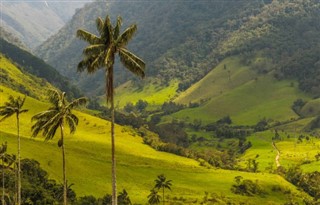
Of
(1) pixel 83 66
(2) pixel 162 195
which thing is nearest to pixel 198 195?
(2) pixel 162 195

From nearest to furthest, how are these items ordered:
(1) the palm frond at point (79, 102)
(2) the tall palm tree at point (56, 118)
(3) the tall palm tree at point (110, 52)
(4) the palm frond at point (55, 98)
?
(3) the tall palm tree at point (110, 52) → (1) the palm frond at point (79, 102) → (2) the tall palm tree at point (56, 118) → (4) the palm frond at point (55, 98)

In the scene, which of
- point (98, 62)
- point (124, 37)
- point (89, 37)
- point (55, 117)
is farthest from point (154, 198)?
point (124, 37)

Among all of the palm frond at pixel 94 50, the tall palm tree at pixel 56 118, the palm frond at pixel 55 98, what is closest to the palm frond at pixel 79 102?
the tall palm tree at pixel 56 118

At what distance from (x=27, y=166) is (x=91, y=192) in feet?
77.4

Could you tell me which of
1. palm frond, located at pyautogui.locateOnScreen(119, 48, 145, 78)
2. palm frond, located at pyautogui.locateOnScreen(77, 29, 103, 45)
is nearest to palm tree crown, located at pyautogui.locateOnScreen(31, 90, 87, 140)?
palm frond, located at pyautogui.locateOnScreen(77, 29, 103, 45)

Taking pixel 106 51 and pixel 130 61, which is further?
pixel 130 61

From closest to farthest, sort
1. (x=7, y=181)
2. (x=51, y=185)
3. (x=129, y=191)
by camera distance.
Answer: (x=7, y=181) → (x=51, y=185) → (x=129, y=191)

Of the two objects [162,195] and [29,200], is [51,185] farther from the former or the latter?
[162,195]

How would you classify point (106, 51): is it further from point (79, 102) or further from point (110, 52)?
point (79, 102)

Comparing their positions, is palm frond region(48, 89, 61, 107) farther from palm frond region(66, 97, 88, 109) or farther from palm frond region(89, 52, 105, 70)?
palm frond region(89, 52, 105, 70)

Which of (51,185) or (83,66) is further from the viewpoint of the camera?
(51,185)

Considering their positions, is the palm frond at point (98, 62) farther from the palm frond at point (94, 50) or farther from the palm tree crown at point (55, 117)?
the palm tree crown at point (55, 117)

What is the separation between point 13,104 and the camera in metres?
89.9

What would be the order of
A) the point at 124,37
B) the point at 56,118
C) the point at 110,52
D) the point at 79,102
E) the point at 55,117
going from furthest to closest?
the point at 56,118
the point at 55,117
the point at 79,102
the point at 124,37
the point at 110,52
